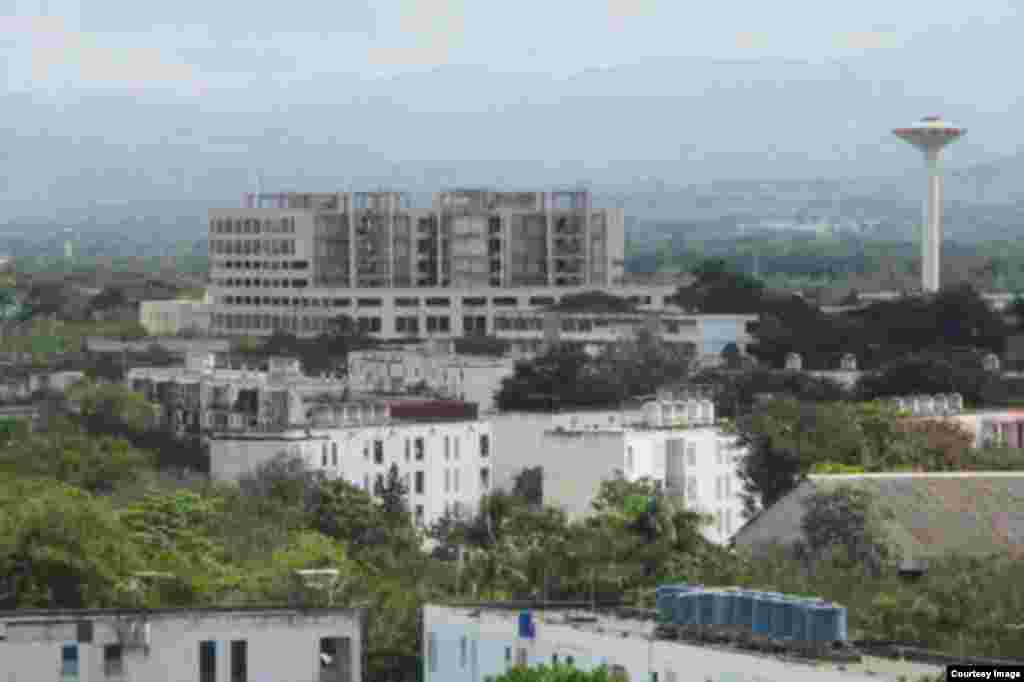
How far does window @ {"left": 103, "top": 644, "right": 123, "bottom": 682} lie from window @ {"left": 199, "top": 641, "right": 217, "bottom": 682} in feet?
2.56

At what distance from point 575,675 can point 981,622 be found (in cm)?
1129

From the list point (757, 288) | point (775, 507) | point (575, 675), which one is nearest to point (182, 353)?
point (757, 288)

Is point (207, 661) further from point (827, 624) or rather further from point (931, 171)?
point (931, 171)

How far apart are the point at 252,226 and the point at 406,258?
8.02 meters

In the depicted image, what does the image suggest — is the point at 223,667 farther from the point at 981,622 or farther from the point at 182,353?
the point at 182,353

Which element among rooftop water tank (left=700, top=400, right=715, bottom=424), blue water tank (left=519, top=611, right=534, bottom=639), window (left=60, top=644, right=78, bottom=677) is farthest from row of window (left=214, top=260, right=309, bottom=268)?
blue water tank (left=519, top=611, right=534, bottom=639)

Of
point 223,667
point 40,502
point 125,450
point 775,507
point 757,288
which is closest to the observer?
point 223,667

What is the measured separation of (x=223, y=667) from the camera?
140 ft

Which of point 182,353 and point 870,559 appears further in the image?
point 182,353

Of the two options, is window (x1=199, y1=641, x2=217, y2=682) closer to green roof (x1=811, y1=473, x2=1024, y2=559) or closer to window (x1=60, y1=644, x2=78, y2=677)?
window (x1=60, y1=644, x2=78, y2=677)

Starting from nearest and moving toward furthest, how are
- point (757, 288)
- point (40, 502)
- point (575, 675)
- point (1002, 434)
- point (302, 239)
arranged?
point (575, 675), point (40, 502), point (1002, 434), point (757, 288), point (302, 239)

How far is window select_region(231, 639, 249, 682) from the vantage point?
42.6 metres

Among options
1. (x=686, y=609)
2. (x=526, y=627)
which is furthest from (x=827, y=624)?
(x=526, y=627)

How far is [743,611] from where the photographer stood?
3866 centimetres
